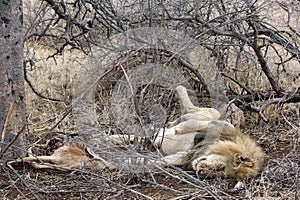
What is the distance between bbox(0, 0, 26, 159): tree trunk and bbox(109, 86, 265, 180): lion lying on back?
617 millimetres

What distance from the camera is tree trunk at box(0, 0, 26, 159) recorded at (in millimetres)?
3164

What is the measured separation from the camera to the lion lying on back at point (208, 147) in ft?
10.3

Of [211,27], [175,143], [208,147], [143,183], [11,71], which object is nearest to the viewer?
[143,183]

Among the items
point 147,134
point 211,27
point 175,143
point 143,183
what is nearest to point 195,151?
point 175,143

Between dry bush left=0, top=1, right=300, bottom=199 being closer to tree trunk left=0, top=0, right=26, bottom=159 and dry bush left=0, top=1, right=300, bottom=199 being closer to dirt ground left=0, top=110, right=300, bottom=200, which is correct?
dirt ground left=0, top=110, right=300, bottom=200

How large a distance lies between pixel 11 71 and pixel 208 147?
1328 mm

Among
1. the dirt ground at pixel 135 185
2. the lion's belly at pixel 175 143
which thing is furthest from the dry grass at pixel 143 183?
the lion's belly at pixel 175 143

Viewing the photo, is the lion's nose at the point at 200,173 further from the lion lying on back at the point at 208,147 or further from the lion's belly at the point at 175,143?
the lion's belly at the point at 175,143

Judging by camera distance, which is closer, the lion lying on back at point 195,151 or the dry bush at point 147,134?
the dry bush at point 147,134

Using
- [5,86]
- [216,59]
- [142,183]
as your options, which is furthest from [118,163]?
[216,59]

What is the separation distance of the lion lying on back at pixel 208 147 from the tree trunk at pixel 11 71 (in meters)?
0.62

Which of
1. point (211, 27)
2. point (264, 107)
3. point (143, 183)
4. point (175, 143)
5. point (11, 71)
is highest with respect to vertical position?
point (211, 27)

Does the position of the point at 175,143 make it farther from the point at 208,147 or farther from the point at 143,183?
the point at 143,183

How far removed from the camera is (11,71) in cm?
320
